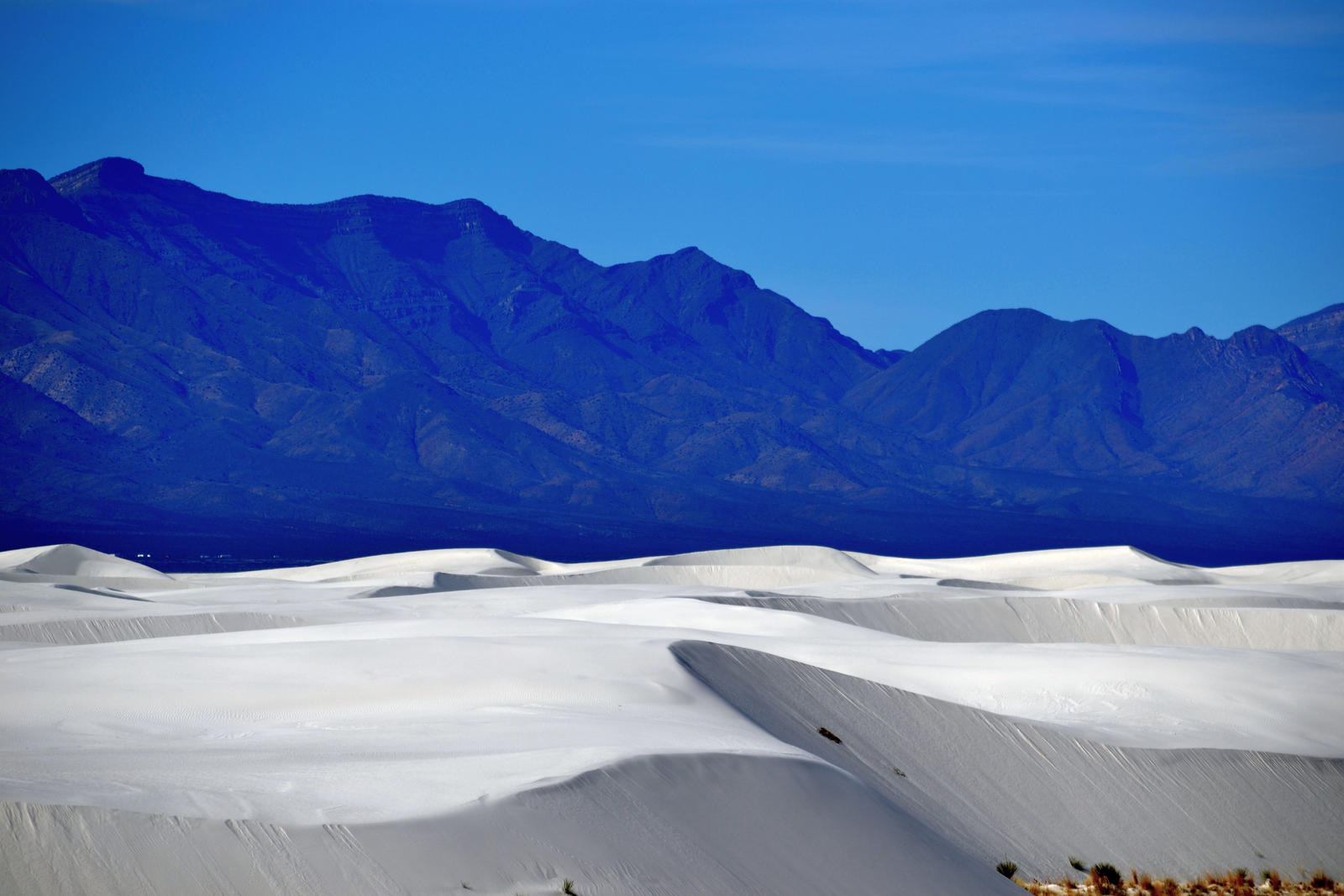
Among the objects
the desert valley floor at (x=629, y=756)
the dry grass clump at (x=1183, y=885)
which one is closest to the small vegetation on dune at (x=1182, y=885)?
the dry grass clump at (x=1183, y=885)

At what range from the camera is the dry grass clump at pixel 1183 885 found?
1508 centimetres

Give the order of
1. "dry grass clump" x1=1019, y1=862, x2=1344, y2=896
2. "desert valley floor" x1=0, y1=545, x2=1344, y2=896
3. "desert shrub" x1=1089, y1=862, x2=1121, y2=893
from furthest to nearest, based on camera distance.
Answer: "desert shrub" x1=1089, y1=862, x2=1121, y2=893 < "dry grass clump" x1=1019, y1=862, x2=1344, y2=896 < "desert valley floor" x1=0, y1=545, x2=1344, y2=896

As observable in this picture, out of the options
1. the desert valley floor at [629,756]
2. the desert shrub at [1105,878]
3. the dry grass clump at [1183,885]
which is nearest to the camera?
the desert valley floor at [629,756]

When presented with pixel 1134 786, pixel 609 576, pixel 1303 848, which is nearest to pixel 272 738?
pixel 1134 786

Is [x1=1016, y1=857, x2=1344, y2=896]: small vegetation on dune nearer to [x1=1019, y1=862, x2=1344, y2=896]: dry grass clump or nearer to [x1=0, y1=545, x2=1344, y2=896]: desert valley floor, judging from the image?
[x1=1019, y1=862, x2=1344, y2=896]: dry grass clump

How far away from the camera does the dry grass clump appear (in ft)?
49.5

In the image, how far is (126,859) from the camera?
347 inches

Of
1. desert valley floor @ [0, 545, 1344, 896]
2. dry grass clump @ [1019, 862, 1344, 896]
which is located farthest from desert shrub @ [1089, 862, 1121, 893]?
desert valley floor @ [0, 545, 1344, 896]

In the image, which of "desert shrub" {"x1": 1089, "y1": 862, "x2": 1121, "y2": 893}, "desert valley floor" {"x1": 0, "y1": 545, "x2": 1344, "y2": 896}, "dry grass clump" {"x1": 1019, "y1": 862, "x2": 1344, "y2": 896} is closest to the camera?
"desert valley floor" {"x1": 0, "y1": 545, "x2": 1344, "y2": 896}

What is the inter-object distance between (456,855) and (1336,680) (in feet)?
61.9

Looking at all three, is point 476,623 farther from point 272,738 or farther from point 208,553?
point 208,553

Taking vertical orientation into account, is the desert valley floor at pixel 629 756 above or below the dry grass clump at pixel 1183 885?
above

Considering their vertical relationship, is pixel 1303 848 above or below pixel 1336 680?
below

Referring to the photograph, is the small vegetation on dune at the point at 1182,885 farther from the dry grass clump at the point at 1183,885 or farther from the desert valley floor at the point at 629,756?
the desert valley floor at the point at 629,756
